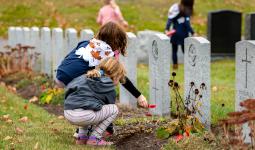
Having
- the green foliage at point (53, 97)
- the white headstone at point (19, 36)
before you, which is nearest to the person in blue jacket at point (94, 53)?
the green foliage at point (53, 97)

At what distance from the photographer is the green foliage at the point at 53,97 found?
11.8 m

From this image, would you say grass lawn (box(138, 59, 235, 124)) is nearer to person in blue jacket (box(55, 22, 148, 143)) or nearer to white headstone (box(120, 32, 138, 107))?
white headstone (box(120, 32, 138, 107))

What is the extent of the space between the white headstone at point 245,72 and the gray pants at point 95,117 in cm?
129

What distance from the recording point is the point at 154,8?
2991 centimetres

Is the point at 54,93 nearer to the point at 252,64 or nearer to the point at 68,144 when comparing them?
the point at 68,144

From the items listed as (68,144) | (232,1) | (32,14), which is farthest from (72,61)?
(232,1)

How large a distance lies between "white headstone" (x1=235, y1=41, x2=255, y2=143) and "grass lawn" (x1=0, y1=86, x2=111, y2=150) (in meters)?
1.64

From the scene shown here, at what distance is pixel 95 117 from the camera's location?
712cm

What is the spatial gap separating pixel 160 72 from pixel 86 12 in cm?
2028

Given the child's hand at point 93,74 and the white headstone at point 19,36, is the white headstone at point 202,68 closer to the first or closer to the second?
the child's hand at point 93,74

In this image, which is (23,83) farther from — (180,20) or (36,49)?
(180,20)

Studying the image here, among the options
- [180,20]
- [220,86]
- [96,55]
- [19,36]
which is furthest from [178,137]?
[19,36]

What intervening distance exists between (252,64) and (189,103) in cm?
118

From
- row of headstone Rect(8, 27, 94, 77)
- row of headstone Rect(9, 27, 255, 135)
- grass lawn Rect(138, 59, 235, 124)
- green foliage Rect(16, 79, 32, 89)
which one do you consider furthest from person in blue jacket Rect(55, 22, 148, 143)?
green foliage Rect(16, 79, 32, 89)
